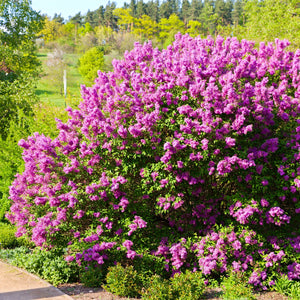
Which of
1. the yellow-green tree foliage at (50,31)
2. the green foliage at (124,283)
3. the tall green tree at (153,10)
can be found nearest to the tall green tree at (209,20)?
the tall green tree at (153,10)

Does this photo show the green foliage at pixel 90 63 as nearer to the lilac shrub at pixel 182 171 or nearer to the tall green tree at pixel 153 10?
the lilac shrub at pixel 182 171

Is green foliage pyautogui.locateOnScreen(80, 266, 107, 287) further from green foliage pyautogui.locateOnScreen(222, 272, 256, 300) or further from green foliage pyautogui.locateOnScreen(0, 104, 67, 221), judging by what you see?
green foliage pyautogui.locateOnScreen(0, 104, 67, 221)

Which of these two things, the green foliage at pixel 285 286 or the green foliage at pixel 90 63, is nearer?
the green foliage at pixel 285 286

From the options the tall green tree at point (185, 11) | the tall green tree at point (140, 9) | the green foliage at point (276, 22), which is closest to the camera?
the green foliage at point (276, 22)

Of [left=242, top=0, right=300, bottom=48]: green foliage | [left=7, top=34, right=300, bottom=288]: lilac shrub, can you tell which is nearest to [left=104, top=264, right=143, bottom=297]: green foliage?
[left=7, top=34, right=300, bottom=288]: lilac shrub

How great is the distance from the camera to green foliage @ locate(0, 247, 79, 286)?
261 inches

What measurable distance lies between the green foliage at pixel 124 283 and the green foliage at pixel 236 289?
1422 millimetres

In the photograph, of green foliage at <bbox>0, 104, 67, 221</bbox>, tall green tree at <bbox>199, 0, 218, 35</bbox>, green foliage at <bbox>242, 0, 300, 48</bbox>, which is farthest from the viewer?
tall green tree at <bbox>199, 0, 218, 35</bbox>

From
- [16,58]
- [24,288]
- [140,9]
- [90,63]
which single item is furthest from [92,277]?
[140,9]

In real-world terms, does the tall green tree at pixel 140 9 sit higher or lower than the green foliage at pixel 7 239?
higher

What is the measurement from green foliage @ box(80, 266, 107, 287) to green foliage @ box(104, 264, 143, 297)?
14.5 inches

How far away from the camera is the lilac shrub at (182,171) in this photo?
254 inches

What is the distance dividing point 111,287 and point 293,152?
389 cm

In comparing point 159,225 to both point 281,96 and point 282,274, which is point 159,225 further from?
point 281,96
